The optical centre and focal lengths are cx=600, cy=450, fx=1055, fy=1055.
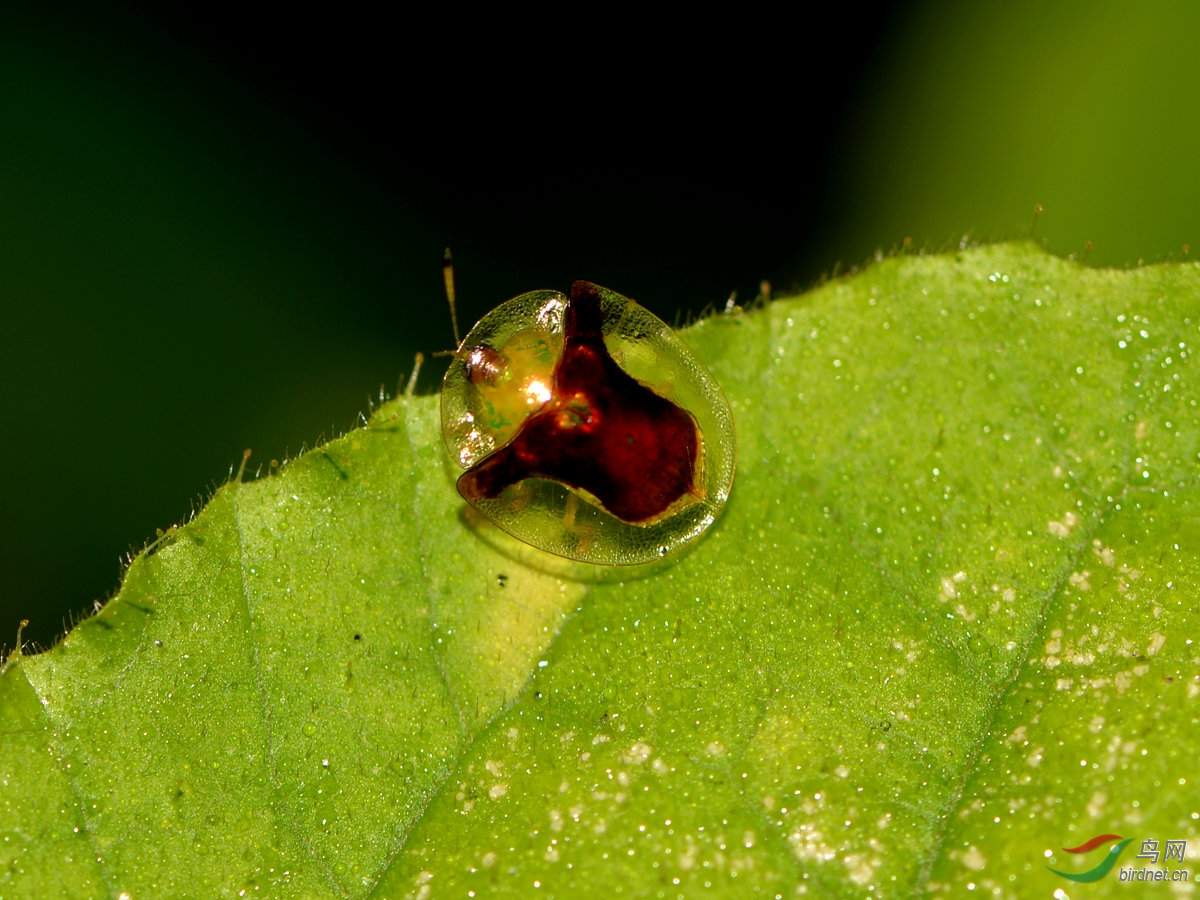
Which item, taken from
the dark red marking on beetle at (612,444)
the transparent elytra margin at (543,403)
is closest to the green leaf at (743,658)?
the transparent elytra margin at (543,403)

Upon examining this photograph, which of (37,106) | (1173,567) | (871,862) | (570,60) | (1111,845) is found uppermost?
(570,60)

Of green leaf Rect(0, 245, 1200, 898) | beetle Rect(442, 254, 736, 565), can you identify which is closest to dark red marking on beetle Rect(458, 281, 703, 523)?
beetle Rect(442, 254, 736, 565)

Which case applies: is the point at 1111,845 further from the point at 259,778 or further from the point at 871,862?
the point at 259,778

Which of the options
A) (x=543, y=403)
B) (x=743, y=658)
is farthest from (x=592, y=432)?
(x=743, y=658)

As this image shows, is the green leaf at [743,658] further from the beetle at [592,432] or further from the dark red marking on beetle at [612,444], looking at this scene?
the dark red marking on beetle at [612,444]

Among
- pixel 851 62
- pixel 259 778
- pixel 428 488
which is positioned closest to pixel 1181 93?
pixel 851 62

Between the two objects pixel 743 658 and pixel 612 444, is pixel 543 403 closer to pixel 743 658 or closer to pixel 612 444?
pixel 612 444
